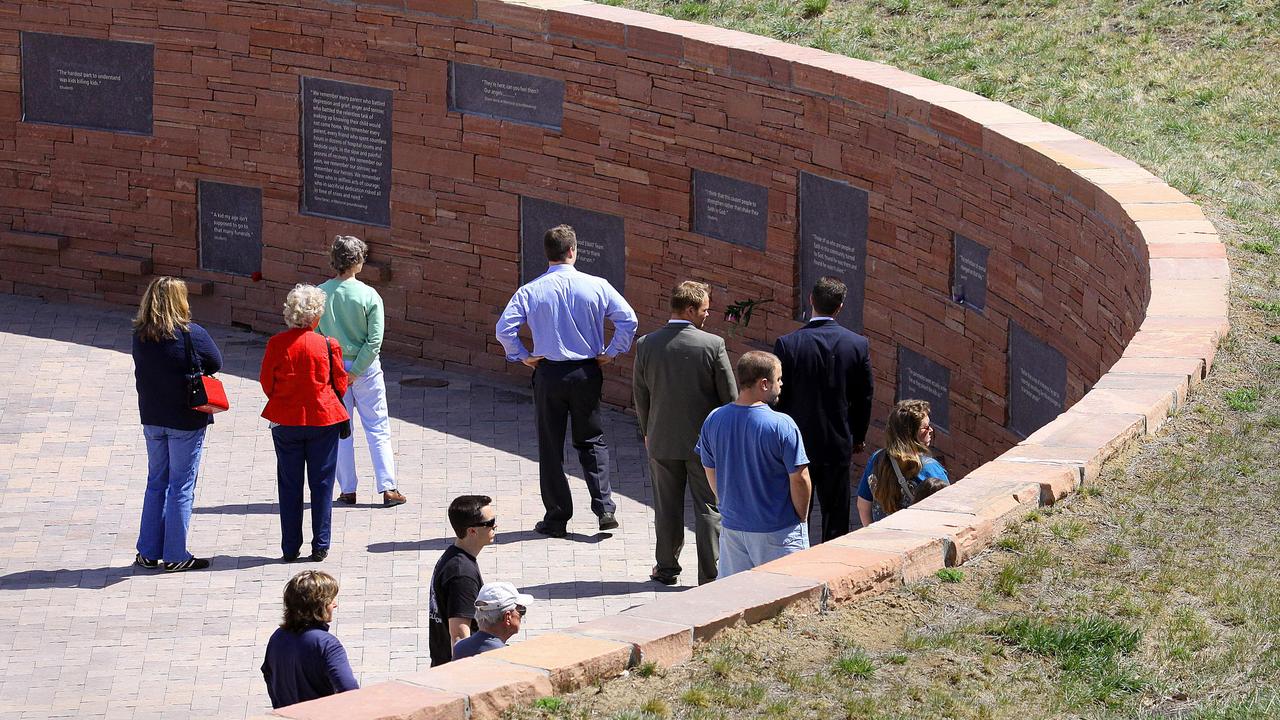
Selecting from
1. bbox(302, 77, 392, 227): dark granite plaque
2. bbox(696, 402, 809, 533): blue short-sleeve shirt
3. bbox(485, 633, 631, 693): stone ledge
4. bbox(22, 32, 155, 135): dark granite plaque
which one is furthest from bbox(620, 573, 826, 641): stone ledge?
bbox(22, 32, 155, 135): dark granite plaque

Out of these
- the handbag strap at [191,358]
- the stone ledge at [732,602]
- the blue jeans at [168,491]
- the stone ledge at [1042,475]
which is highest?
the stone ledge at [1042,475]

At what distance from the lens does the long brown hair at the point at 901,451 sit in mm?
7898

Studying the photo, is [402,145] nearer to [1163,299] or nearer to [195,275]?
[195,275]

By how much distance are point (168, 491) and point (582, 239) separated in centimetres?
461

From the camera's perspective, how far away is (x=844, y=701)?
5.87 meters

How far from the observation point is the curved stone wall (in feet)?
31.8

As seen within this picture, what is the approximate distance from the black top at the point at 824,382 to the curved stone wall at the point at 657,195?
96cm

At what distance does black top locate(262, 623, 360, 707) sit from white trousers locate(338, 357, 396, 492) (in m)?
4.25

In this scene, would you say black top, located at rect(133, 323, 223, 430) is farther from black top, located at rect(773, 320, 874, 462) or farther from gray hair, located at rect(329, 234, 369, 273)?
black top, located at rect(773, 320, 874, 462)

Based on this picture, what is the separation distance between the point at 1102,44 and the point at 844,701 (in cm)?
876

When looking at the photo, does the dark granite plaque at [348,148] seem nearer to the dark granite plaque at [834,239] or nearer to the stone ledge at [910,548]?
the dark granite plaque at [834,239]

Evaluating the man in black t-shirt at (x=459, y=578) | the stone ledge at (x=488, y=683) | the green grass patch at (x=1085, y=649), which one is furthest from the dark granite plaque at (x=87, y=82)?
the green grass patch at (x=1085, y=649)

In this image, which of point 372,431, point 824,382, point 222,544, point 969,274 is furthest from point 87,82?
point 824,382

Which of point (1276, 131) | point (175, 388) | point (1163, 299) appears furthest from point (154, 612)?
point (1276, 131)
